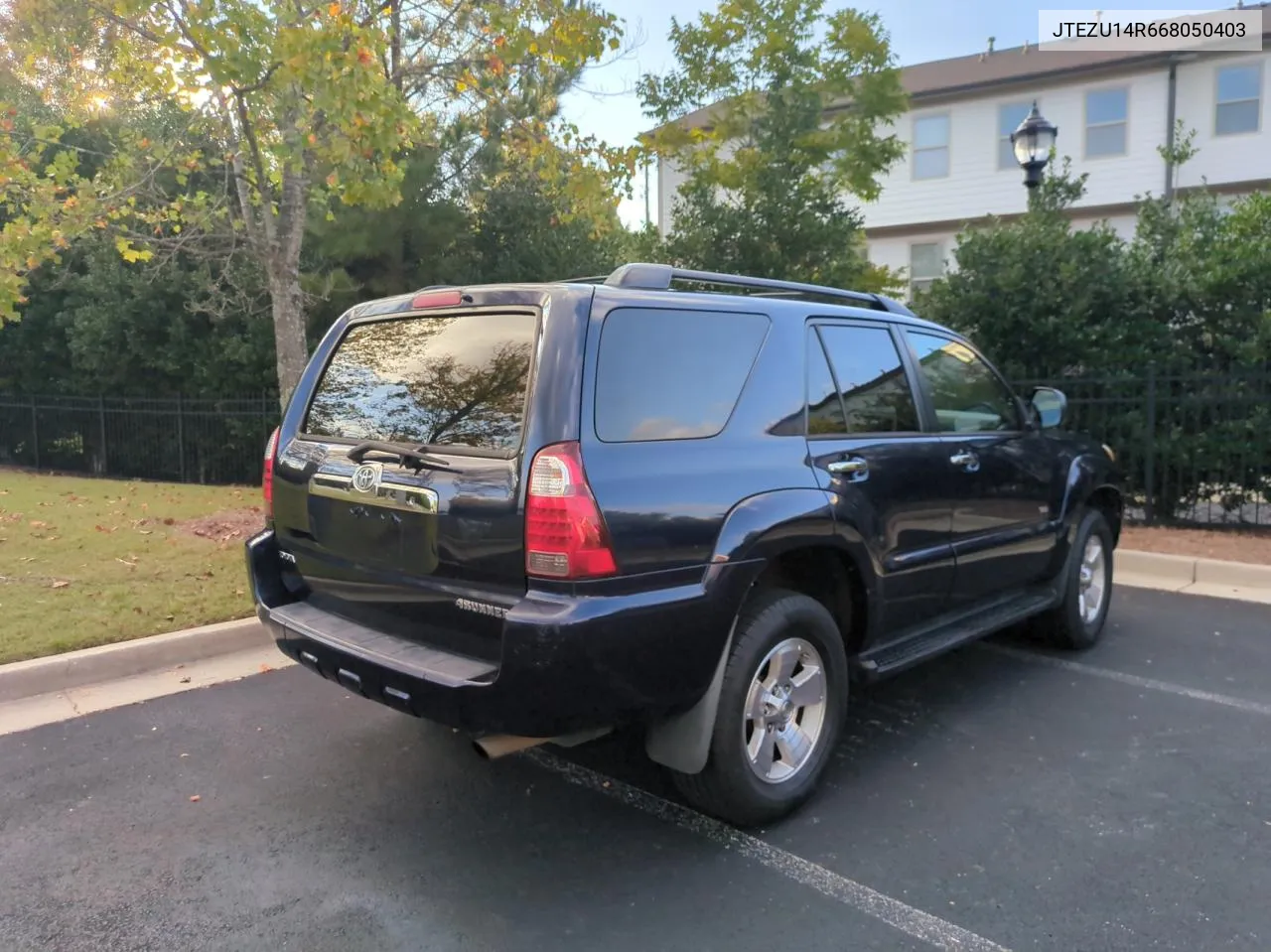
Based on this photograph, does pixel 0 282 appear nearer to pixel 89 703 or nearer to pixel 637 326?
pixel 89 703

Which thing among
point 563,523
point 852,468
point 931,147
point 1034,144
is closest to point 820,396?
point 852,468

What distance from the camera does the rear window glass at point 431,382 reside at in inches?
121

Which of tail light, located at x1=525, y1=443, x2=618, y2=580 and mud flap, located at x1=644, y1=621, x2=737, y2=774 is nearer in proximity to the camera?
tail light, located at x1=525, y1=443, x2=618, y2=580

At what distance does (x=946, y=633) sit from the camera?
4.21 m

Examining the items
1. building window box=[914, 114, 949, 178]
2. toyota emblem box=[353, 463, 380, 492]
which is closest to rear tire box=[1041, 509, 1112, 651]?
toyota emblem box=[353, 463, 380, 492]

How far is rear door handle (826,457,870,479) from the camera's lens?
3.60m

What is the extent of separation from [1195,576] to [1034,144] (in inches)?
192

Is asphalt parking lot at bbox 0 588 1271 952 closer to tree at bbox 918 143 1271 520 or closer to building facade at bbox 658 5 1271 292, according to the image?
tree at bbox 918 143 1271 520

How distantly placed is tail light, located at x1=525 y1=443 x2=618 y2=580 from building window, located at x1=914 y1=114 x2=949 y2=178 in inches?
842

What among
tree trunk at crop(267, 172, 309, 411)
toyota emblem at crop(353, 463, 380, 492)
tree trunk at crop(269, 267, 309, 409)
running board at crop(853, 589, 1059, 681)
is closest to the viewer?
toyota emblem at crop(353, 463, 380, 492)

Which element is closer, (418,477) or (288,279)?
(418,477)

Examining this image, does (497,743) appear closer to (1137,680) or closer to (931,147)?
(1137,680)

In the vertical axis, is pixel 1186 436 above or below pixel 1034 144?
below

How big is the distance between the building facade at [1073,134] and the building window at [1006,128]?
2 centimetres
